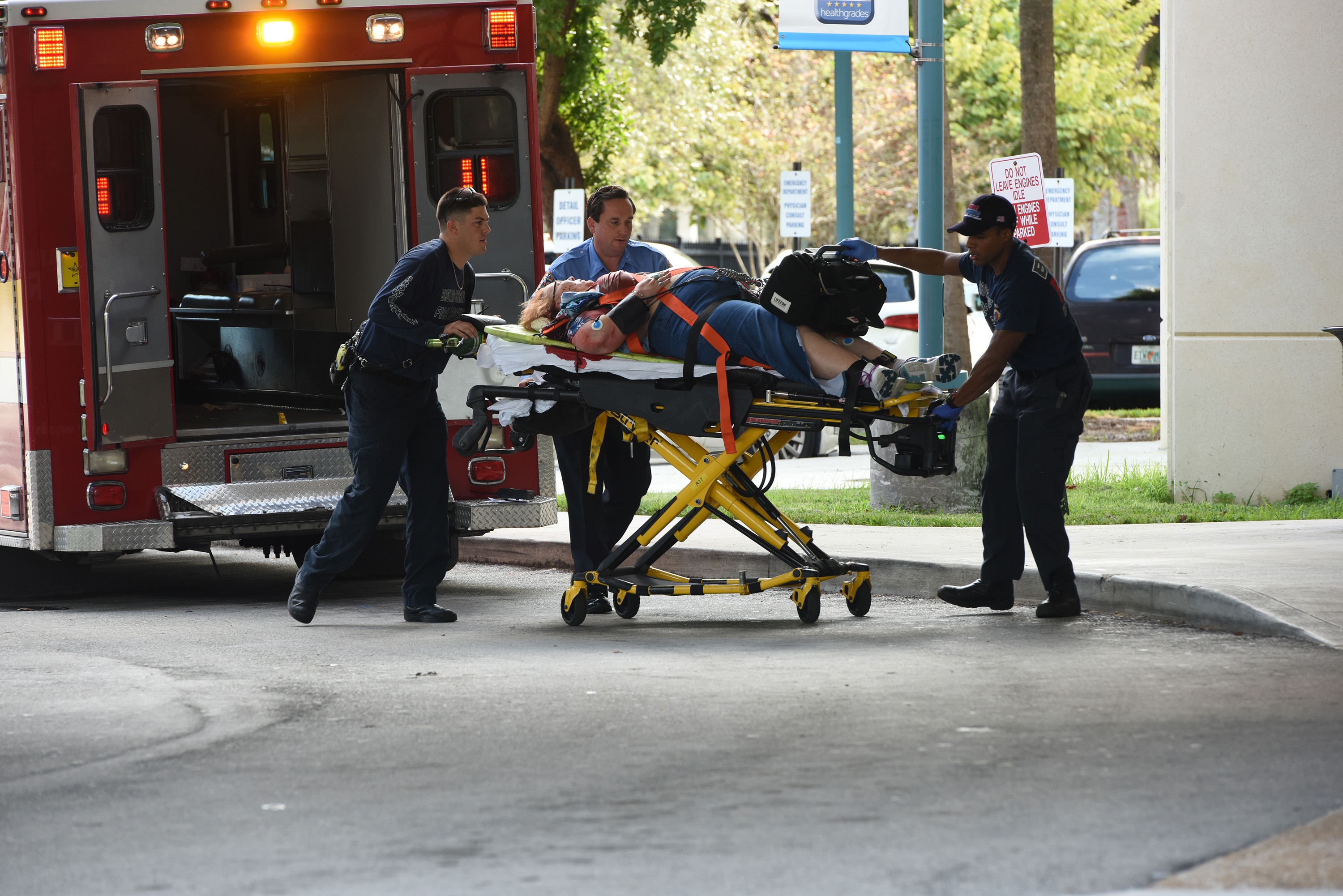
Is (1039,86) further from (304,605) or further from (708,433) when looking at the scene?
(304,605)

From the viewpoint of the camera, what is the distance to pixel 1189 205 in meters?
11.8

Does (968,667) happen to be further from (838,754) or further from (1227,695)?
(838,754)

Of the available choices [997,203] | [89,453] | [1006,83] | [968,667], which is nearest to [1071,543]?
[997,203]

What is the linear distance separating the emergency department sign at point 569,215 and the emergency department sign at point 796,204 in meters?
2.17

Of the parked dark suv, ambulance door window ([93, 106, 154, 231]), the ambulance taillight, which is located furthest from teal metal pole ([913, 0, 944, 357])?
the parked dark suv

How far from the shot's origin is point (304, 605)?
8.39 meters

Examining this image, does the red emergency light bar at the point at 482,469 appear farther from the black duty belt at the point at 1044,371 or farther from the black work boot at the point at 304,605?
the black duty belt at the point at 1044,371

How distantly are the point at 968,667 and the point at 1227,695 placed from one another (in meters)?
1.01

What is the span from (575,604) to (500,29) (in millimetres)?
3125

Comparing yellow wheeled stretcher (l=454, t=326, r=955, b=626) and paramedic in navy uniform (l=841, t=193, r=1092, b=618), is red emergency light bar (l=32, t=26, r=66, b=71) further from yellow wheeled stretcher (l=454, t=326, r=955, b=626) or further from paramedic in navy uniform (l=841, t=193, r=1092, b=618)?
paramedic in navy uniform (l=841, t=193, r=1092, b=618)

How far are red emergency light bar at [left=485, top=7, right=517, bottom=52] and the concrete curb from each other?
2892 millimetres

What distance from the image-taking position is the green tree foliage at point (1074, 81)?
108 feet

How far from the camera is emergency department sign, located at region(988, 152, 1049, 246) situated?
11469 millimetres

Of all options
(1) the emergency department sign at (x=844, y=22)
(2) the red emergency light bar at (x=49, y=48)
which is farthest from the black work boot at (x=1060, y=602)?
(2) the red emergency light bar at (x=49, y=48)
